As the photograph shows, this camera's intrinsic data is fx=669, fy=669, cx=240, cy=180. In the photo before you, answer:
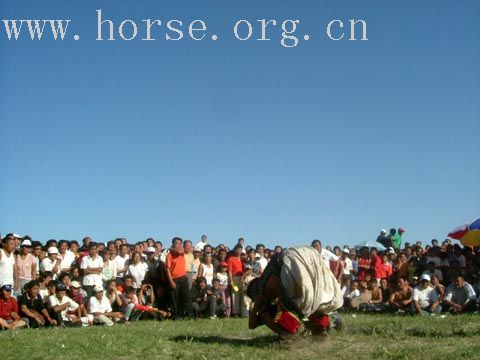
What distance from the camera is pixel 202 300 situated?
640 inches

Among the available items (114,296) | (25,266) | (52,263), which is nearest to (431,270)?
(114,296)

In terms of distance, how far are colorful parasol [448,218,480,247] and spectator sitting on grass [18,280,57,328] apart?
1155cm

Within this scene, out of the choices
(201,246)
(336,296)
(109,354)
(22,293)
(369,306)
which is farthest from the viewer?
(201,246)

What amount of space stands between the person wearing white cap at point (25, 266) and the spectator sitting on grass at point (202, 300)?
384 cm

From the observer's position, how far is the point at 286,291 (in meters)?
9.04

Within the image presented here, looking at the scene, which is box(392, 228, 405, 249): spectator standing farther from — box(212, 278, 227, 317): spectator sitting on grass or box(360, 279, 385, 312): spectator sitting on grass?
box(212, 278, 227, 317): spectator sitting on grass

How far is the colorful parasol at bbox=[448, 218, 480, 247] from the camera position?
61.9ft

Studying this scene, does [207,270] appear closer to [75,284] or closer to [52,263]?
[75,284]

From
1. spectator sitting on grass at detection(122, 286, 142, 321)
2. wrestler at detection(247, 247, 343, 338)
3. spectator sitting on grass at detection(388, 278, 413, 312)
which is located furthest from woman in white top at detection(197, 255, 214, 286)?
wrestler at detection(247, 247, 343, 338)

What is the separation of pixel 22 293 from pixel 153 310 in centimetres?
291

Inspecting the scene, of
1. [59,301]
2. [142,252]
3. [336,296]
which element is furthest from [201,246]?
[336,296]

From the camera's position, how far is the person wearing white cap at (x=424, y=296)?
55.7 feet

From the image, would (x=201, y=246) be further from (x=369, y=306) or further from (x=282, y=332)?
(x=282, y=332)

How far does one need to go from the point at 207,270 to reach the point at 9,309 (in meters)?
5.32
